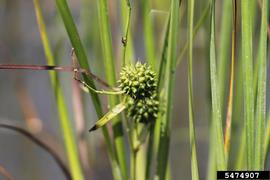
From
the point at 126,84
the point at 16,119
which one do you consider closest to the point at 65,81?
the point at 16,119

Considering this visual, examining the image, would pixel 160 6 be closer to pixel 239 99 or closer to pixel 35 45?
pixel 239 99

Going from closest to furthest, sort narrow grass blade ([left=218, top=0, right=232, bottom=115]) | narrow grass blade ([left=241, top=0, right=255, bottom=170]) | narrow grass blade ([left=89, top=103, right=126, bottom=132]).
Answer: narrow grass blade ([left=241, top=0, right=255, bottom=170]) < narrow grass blade ([left=89, top=103, right=126, bottom=132]) < narrow grass blade ([left=218, top=0, right=232, bottom=115])

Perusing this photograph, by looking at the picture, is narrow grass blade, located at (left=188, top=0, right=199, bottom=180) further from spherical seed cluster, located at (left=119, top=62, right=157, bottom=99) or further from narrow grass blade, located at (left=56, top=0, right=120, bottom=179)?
narrow grass blade, located at (left=56, top=0, right=120, bottom=179)

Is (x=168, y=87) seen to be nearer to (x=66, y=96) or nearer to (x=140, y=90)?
(x=140, y=90)

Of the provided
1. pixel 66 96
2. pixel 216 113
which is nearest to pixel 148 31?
pixel 216 113

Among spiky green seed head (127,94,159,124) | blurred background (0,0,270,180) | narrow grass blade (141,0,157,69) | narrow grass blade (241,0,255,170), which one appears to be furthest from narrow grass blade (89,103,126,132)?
blurred background (0,0,270,180)
